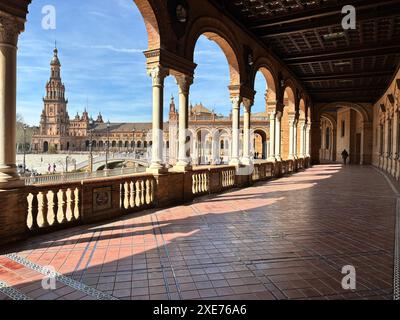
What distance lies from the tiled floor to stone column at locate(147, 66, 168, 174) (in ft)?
4.39

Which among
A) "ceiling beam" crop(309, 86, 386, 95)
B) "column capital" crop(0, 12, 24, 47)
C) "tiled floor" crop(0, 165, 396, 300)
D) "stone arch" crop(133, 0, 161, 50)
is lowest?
"tiled floor" crop(0, 165, 396, 300)

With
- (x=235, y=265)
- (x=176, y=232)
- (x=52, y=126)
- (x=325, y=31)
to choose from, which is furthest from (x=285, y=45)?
(x=52, y=126)

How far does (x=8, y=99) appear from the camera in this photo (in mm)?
5023

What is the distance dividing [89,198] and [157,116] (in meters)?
2.97

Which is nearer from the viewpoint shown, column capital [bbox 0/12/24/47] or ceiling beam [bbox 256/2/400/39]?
column capital [bbox 0/12/24/47]

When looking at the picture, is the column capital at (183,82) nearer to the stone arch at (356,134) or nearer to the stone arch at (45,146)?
the stone arch at (356,134)

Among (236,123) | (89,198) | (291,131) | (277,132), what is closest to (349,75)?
(291,131)

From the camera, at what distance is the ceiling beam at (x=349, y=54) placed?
45.6ft

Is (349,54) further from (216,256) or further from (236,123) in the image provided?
(216,256)

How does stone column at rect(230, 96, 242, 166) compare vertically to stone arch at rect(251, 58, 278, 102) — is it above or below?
below

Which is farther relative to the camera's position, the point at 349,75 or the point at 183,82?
the point at 349,75

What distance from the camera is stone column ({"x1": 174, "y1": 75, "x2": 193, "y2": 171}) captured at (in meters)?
9.06

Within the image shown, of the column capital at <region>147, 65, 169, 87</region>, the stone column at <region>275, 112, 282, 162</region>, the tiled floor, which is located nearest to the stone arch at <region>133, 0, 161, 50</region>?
the column capital at <region>147, 65, 169, 87</region>

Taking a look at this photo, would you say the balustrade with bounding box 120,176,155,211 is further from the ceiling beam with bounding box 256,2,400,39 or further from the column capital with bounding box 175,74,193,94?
the ceiling beam with bounding box 256,2,400,39
